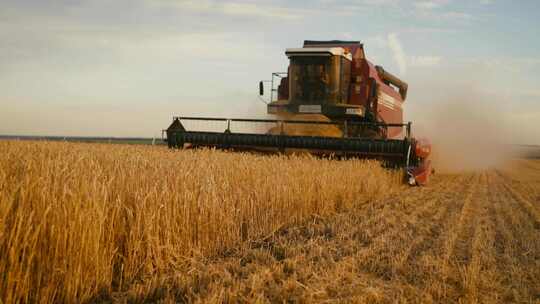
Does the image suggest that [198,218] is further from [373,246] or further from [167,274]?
[373,246]

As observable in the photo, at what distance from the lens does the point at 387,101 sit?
1502 centimetres

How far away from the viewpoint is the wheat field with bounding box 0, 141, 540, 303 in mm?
2930

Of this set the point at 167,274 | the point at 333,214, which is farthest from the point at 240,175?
the point at 167,274

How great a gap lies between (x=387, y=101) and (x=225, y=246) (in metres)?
11.4

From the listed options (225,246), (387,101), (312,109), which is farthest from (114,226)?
(387,101)

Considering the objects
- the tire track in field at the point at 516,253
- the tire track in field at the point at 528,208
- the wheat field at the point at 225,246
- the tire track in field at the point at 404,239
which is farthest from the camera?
the tire track in field at the point at 528,208

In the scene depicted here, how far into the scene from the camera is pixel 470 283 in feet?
12.0

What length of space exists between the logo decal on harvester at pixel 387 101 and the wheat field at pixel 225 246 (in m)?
7.77

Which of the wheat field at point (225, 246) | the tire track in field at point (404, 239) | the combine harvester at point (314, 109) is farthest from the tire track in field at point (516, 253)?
the combine harvester at point (314, 109)

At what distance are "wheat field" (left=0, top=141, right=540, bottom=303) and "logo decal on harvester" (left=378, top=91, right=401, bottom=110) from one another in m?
7.77

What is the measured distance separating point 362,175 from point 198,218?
5290 mm

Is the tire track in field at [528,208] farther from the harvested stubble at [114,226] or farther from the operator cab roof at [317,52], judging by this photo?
the operator cab roof at [317,52]

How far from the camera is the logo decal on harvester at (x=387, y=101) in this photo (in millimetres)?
14055

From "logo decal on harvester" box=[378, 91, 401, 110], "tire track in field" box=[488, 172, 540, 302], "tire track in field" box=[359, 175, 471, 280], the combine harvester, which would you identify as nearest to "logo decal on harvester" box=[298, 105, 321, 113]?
the combine harvester
